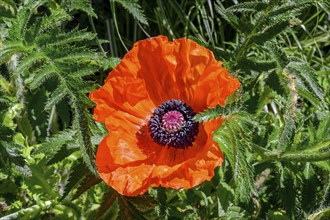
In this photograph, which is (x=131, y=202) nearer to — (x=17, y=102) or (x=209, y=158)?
(x=209, y=158)

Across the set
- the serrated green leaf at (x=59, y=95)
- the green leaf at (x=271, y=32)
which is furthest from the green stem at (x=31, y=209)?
Answer: the green leaf at (x=271, y=32)

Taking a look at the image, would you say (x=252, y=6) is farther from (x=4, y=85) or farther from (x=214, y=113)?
(x=4, y=85)

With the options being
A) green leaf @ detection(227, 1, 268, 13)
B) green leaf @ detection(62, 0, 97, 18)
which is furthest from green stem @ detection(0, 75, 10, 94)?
green leaf @ detection(227, 1, 268, 13)

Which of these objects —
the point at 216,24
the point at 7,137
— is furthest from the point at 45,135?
the point at 216,24

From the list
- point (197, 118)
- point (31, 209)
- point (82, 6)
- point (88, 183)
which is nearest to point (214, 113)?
point (197, 118)

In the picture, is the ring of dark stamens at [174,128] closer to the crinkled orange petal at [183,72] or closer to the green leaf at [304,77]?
the crinkled orange petal at [183,72]

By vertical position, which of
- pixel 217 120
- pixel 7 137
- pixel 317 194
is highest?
pixel 217 120
